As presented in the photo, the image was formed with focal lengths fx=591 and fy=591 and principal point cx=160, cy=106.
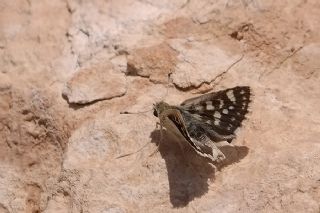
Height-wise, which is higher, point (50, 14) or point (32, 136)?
point (50, 14)

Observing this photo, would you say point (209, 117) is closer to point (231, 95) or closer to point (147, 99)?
point (231, 95)

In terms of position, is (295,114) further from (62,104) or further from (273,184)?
(62,104)

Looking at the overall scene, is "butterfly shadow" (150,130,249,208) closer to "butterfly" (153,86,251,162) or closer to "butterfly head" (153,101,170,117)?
"butterfly" (153,86,251,162)

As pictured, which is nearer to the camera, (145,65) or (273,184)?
(273,184)

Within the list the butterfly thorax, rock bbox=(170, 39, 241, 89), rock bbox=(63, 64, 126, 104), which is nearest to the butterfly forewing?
the butterfly thorax

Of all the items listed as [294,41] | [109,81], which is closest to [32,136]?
[109,81]

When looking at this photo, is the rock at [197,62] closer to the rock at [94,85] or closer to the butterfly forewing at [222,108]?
the butterfly forewing at [222,108]
